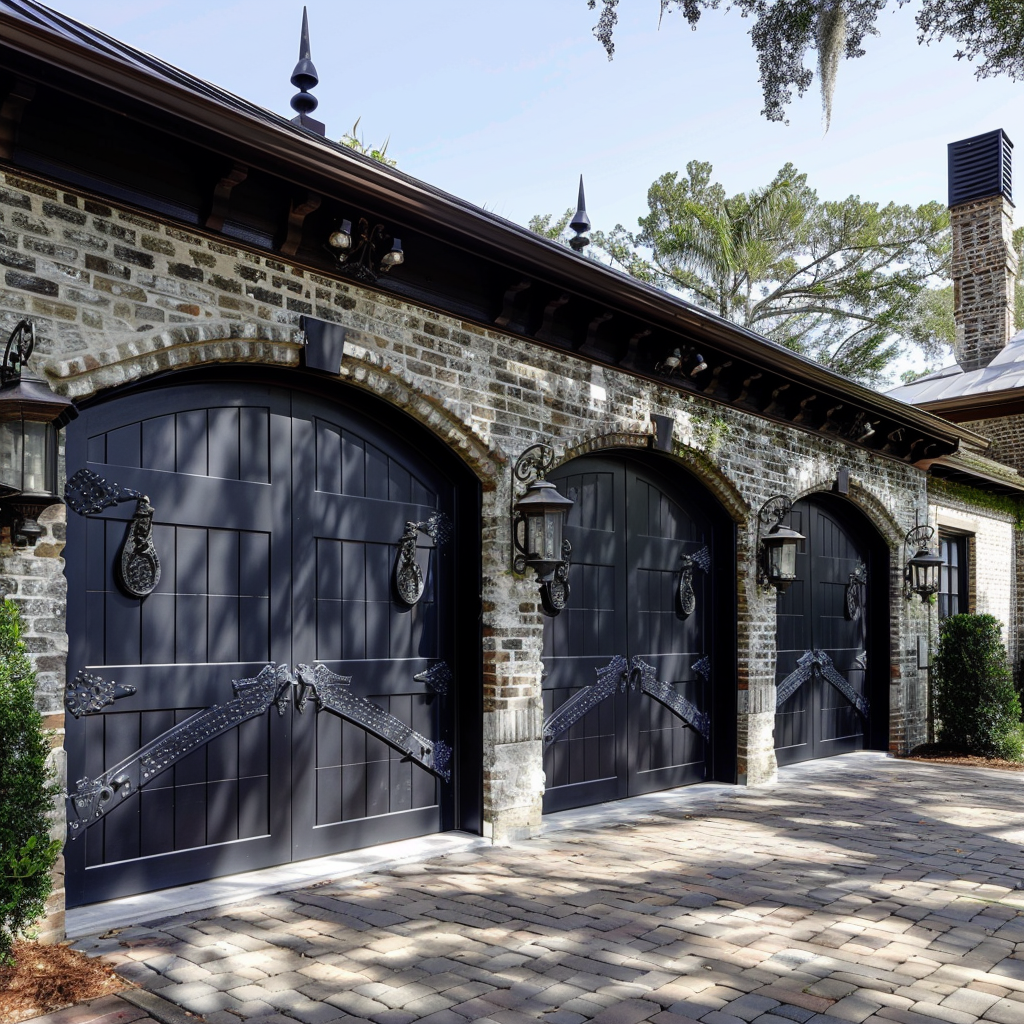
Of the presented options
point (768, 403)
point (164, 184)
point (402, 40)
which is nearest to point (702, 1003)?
point (164, 184)

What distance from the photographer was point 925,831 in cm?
666

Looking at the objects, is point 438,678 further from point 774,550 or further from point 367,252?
point 774,550

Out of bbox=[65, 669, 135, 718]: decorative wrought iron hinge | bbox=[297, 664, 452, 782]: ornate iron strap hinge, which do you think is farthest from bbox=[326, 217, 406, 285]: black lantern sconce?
bbox=[65, 669, 135, 718]: decorative wrought iron hinge

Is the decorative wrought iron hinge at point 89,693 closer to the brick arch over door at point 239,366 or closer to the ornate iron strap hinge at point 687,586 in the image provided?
the brick arch over door at point 239,366

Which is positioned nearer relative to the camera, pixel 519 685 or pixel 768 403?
pixel 519 685

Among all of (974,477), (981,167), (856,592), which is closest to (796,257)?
(981,167)

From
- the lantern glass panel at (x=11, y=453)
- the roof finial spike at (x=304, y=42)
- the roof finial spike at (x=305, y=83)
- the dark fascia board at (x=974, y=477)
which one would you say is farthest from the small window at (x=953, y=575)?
the lantern glass panel at (x=11, y=453)

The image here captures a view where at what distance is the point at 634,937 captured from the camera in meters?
4.30

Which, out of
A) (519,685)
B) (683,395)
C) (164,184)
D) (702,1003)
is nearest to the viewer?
(702,1003)

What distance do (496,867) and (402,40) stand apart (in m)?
7.43

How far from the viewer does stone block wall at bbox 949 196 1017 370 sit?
15703 millimetres

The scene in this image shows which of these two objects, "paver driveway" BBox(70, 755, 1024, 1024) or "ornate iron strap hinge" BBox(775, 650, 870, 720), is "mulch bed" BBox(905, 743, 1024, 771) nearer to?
"ornate iron strap hinge" BBox(775, 650, 870, 720)

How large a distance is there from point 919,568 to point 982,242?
24.5 feet

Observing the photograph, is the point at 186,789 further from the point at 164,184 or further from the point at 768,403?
the point at 768,403
